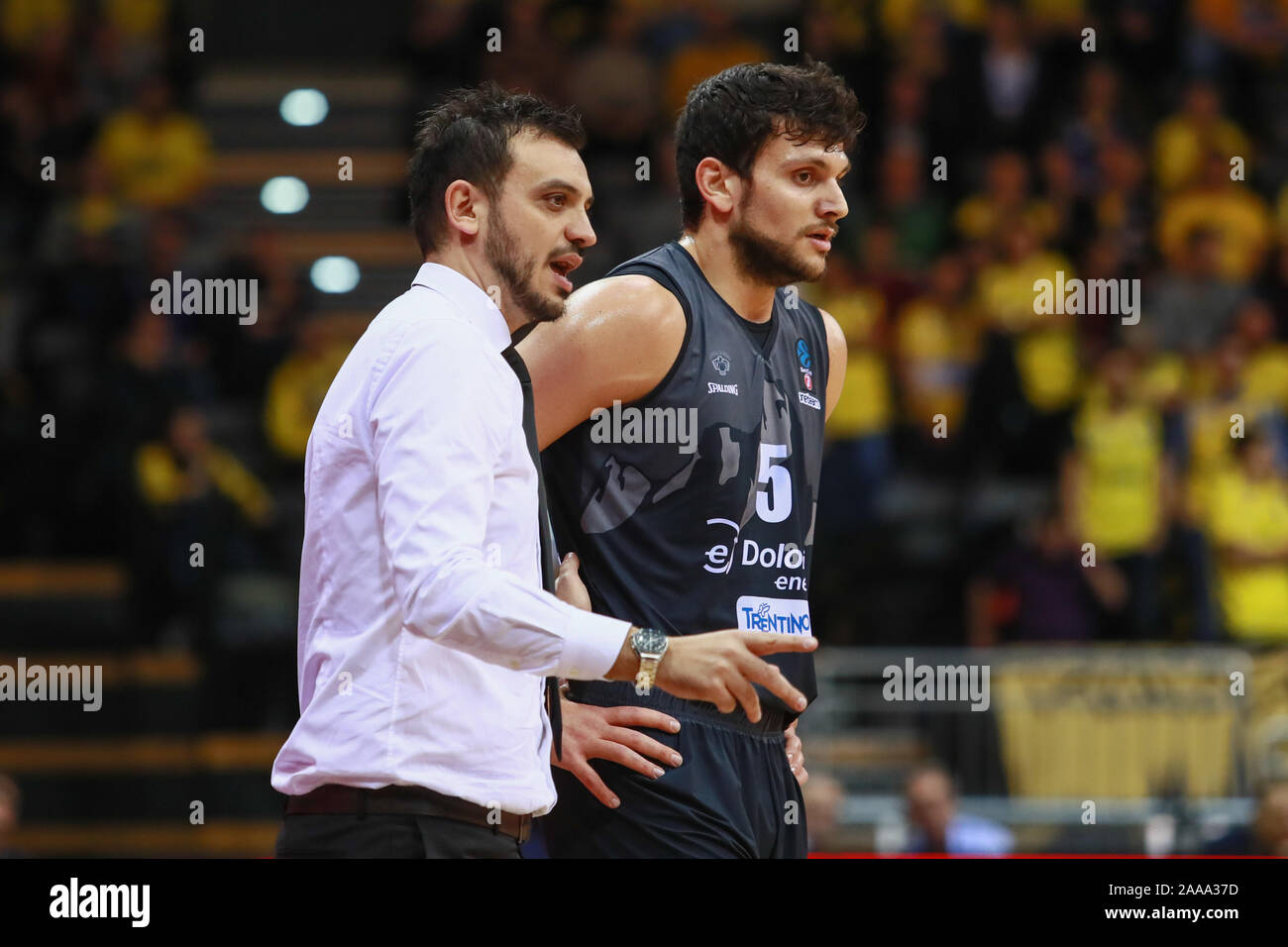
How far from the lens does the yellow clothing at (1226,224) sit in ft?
39.0

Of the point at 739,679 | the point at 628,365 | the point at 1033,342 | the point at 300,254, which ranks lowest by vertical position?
the point at 739,679

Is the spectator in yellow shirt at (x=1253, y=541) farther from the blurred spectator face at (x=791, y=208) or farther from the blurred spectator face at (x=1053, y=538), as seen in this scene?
the blurred spectator face at (x=791, y=208)

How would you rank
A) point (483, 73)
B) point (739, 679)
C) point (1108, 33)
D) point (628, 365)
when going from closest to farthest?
point (739, 679) → point (628, 365) → point (483, 73) → point (1108, 33)

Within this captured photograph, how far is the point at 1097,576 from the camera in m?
10.0

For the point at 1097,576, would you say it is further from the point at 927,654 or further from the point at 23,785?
the point at 23,785

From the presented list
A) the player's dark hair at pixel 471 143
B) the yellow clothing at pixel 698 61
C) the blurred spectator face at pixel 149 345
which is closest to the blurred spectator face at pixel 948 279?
the yellow clothing at pixel 698 61

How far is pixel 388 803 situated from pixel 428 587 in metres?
0.42

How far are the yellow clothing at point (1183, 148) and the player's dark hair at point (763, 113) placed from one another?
8.44m

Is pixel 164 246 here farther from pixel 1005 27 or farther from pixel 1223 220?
pixel 1223 220

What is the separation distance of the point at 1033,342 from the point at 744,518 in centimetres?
713

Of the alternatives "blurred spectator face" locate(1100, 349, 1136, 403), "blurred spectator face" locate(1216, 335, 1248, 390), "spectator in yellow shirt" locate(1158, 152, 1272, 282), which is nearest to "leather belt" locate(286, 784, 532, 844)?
"blurred spectator face" locate(1100, 349, 1136, 403)

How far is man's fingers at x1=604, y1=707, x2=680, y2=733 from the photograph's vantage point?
13.9ft

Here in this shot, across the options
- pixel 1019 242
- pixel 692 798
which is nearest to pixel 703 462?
pixel 692 798
